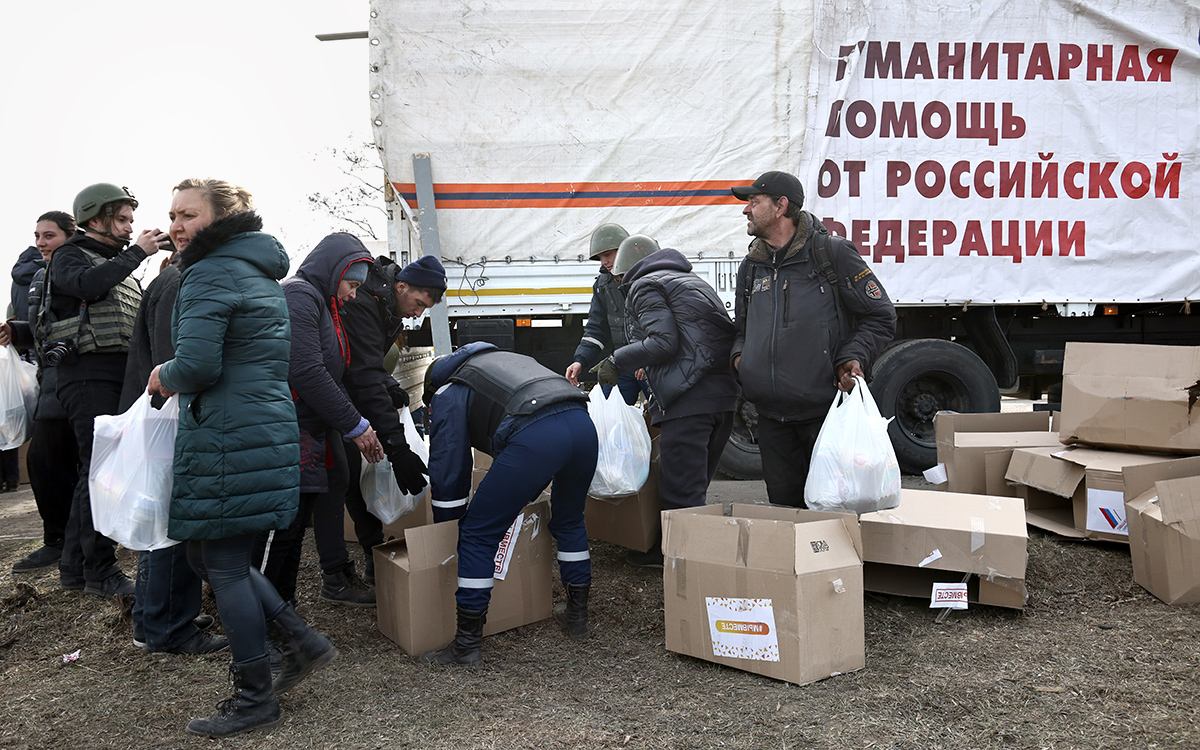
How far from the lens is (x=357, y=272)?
2977 mm

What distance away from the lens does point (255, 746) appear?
219cm

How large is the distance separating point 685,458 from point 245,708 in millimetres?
1926

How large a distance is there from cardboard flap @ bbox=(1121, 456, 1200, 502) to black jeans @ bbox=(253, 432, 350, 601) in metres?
3.34

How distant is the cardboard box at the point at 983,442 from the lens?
13.8 ft

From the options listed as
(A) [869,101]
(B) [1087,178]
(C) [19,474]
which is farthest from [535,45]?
(C) [19,474]

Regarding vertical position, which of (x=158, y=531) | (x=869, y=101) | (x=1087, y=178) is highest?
(x=869, y=101)

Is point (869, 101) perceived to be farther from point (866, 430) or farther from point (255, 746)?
point (255, 746)

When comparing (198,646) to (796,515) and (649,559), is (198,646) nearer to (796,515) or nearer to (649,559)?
(649,559)

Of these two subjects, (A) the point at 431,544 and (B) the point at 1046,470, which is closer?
(A) the point at 431,544

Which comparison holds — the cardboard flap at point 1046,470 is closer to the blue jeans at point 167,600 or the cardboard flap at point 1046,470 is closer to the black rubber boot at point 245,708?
the black rubber boot at point 245,708

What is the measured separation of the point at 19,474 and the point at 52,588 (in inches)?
143

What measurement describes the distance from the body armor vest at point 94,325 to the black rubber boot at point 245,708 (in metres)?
1.71

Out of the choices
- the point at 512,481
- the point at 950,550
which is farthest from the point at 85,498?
Answer: the point at 950,550

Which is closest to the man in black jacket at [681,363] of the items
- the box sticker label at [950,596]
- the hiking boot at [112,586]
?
the box sticker label at [950,596]
